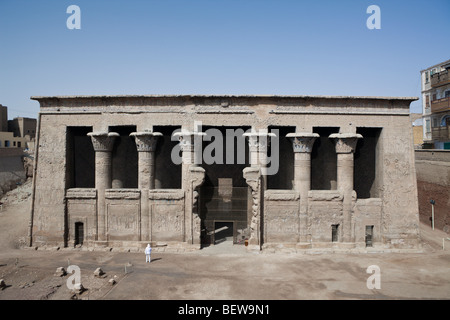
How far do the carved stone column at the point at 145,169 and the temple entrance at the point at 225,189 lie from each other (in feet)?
10.4

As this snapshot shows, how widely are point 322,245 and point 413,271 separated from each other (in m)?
4.43

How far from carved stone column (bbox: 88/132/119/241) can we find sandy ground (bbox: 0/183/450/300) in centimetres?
161

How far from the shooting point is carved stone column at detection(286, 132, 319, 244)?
1705 centimetres

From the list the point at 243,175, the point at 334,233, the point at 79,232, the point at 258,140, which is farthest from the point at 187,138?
the point at 334,233

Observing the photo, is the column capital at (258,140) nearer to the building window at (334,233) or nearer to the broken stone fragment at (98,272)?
the building window at (334,233)

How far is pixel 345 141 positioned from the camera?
17203 millimetres

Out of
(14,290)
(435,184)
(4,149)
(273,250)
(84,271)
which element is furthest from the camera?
(4,149)

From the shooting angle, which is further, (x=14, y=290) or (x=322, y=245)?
(x=322, y=245)
